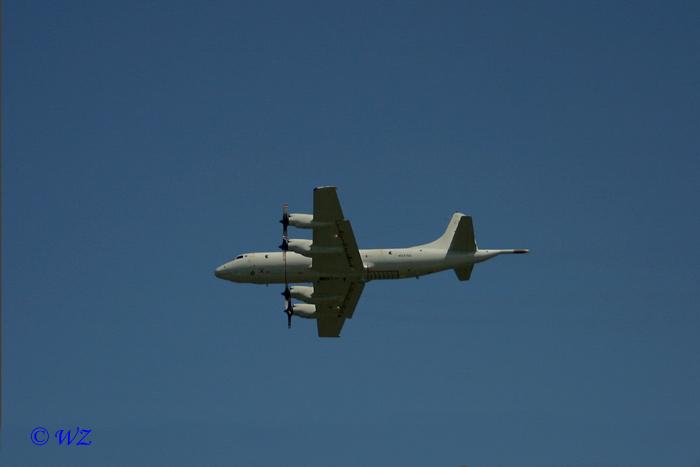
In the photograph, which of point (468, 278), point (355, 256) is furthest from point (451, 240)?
point (355, 256)

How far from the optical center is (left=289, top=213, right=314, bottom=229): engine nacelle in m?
75.2

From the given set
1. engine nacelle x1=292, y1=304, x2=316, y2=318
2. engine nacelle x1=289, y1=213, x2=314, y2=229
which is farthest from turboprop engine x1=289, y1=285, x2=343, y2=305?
engine nacelle x1=289, y1=213, x2=314, y2=229

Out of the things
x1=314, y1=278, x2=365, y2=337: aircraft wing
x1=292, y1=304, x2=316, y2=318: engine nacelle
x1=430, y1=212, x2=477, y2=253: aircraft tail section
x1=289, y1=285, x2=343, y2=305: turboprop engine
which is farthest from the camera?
x1=292, y1=304, x2=316, y2=318: engine nacelle

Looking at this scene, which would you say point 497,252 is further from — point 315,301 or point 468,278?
point 315,301

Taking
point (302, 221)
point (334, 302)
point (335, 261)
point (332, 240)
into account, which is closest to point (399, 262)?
point (335, 261)

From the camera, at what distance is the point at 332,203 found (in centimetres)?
7325

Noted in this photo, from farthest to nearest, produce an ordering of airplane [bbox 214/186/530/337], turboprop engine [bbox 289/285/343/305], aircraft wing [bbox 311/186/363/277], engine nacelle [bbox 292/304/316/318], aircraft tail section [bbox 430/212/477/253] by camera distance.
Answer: engine nacelle [bbox 292/304/316/318]
turboprop engine [bbox 289/285/343/305]
aircraft tail section [bbox 430/212/477/253]
airplane [bbox 214/186/530/337]
aircraft wing [bbox 311/186/363/277]

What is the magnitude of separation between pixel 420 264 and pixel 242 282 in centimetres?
1304

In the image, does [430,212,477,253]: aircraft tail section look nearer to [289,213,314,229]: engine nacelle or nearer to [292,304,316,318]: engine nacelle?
[289,213,314,229]: engine nacelle

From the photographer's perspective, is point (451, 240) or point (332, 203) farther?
point (451, 240)

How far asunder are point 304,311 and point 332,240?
10941 mm

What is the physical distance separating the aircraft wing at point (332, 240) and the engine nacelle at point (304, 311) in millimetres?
7249

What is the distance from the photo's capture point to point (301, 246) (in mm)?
76125

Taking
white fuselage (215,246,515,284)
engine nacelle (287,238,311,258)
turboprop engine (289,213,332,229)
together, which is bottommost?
white fuselage (215,246,515,284)
